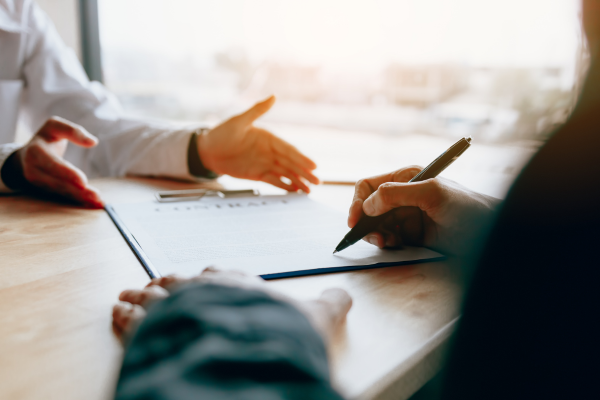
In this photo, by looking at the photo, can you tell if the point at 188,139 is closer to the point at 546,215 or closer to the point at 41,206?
the point at 41,206

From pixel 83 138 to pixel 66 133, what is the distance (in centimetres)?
4

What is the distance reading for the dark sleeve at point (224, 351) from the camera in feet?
0.65

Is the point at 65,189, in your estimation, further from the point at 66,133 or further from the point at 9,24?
the point at 9,24

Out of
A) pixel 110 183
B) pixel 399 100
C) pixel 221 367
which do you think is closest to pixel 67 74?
pixel 110 183

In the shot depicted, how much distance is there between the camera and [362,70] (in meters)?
1.59

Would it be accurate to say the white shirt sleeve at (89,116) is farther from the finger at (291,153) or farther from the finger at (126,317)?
the finger at (126,317)

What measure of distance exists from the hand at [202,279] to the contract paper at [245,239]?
0.04 meters

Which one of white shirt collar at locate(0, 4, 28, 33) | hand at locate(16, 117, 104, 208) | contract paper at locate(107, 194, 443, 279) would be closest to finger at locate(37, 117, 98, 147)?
hand at locate(16, 117, 104, 208)

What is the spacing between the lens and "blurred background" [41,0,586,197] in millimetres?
1263

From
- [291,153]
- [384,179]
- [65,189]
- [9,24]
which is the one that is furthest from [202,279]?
[9,24]

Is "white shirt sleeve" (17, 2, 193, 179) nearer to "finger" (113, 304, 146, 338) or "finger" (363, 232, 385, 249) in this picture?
"finger" (363, 232, 385, 249)

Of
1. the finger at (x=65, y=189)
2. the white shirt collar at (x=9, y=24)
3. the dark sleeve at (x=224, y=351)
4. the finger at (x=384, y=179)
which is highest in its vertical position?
the white shirt collar at (x=9, y=24)

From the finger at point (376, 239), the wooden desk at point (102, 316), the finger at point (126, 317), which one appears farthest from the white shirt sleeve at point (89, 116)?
the finger at point (126, 317)

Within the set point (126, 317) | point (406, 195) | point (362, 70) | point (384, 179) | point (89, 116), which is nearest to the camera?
point (126, 317)
